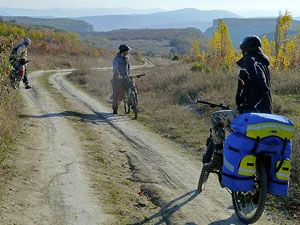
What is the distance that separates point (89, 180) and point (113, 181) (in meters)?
0.41

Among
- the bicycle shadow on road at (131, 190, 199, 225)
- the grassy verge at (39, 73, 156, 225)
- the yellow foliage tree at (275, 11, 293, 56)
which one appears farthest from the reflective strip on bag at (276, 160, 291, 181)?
the yellow foliage tree at (275, 11, 293, 56)

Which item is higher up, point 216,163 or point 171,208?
point 216,163

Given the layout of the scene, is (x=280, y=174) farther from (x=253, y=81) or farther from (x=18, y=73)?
(x=18, y=73)

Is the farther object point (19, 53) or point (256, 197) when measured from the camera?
point (19, 53)

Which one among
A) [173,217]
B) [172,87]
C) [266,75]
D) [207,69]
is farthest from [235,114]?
[207,69]

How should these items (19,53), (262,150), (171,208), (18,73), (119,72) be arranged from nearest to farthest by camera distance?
(262,150)
(171,208)
(119,72)
(19,53)
(18,73)

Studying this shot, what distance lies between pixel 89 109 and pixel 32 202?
32.5ft

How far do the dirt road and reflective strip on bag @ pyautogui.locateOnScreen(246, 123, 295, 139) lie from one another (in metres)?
1.47

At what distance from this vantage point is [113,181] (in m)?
7.70

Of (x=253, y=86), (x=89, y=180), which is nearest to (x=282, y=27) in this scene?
(x=89, y=180)

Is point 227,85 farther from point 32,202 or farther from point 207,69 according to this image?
point 32,202

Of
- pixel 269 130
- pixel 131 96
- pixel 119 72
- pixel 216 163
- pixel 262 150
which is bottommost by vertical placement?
pixel 131 96

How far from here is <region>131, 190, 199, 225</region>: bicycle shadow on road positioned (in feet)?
19.8

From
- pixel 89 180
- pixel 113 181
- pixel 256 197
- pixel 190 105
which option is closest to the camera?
pixel 256 197
